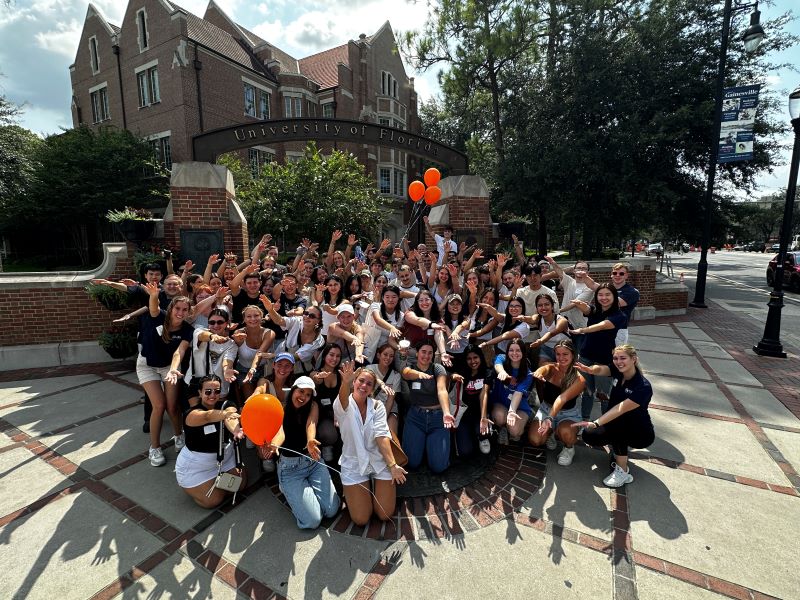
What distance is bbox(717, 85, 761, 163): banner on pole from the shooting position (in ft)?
36.3

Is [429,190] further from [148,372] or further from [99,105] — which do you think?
[99,105]

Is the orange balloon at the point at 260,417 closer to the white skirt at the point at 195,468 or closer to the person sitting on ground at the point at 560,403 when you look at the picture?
the white skirt at the point at 195,468

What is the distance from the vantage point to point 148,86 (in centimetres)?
2341

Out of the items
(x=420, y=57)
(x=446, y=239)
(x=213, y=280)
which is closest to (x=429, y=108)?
(x=420, y=57)

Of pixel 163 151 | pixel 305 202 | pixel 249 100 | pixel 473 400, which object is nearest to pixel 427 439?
pixel 473 400

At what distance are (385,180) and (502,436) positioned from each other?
3006 centimetres

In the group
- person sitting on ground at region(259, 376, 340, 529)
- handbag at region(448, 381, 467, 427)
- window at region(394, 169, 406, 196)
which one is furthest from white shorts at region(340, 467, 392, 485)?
window at region(394, 169, 406, 196)

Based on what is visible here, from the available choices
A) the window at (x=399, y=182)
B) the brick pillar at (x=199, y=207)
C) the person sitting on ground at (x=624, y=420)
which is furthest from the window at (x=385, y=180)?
the person sitting on ground at (x=624, y=420)

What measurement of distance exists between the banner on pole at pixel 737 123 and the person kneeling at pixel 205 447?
580 inches

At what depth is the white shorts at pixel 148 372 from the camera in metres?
4.21

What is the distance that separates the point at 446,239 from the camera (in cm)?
→ 794

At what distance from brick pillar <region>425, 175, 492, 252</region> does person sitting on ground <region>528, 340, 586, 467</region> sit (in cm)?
533

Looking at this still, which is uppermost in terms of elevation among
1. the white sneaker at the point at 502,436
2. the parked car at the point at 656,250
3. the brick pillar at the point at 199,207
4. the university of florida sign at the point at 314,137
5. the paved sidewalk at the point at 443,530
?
the university of florida sign at the point at 314,137

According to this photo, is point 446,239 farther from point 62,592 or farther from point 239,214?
point 62,592
